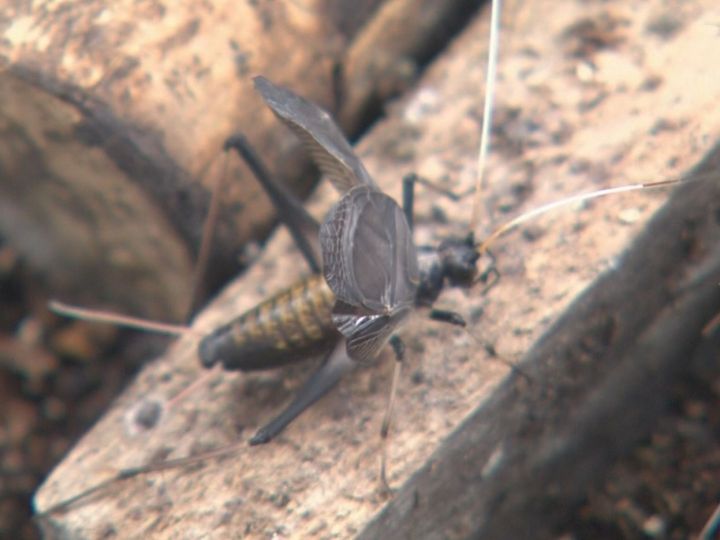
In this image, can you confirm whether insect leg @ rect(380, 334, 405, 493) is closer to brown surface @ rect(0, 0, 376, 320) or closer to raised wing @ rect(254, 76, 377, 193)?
raised wing @ rect(254, 76, 377, 193)

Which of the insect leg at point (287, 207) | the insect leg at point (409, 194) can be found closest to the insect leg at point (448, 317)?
the insect leg at point (409, 194)

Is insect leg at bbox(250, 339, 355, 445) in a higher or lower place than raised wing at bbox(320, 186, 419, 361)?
lower

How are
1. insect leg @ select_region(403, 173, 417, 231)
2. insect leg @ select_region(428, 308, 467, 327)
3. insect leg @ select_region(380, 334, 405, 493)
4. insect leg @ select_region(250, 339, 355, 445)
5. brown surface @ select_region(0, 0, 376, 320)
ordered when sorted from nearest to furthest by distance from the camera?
1. insect leg @ select_region(380, 334, 405, 493)
2. insect leg @ select_region(250, 339, 355, 445)
3. insect leg @ select_region(428, 308, 467, 327)
4. brown surface @ select_region(0, 0, 376, 320)
5. insect leg @ select_region(403, 173, 417, 231)

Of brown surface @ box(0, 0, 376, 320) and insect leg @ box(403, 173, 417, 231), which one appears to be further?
insect leg @ box(403, 173, 417, 231)

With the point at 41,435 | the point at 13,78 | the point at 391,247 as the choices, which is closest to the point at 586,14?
the point at 391,247

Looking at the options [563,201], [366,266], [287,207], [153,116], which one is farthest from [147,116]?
[563,201]

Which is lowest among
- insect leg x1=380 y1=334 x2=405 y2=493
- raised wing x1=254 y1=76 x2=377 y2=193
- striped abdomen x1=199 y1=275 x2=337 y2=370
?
insect leg x1=380 y1=334 x2=405 y2=493

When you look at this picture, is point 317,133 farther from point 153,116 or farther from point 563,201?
point 563,201

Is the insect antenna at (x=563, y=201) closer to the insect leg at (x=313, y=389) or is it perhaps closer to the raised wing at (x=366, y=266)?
the raised wing at (x=366, y=266)

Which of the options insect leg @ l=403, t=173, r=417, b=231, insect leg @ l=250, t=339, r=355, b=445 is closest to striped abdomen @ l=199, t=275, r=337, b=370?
insect leg @ l=250, t=339, r=355, b=445
